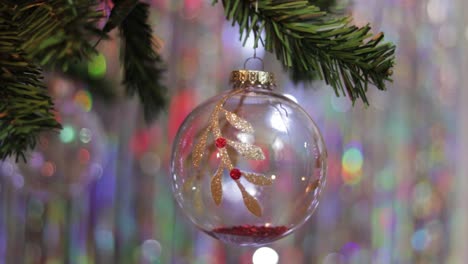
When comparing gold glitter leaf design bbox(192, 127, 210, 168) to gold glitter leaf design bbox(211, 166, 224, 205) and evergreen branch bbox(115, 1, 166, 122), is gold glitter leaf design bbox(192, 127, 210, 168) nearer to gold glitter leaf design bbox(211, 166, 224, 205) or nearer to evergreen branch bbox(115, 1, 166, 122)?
gold glitter leaf design bbox(211, 166, 224, 205)

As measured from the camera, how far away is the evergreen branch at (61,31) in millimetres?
277

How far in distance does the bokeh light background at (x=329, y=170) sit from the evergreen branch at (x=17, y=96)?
41.6 inches

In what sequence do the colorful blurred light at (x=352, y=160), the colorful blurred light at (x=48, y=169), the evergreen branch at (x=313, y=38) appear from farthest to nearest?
the colorful blurred light at (x=352, y=160) < the colorful blurred light at (x=48, y=169) < the evergreen branch at (x=313, y=38)

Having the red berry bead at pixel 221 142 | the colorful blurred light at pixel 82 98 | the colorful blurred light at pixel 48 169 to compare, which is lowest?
the colorful blurred light at pixel 48 169

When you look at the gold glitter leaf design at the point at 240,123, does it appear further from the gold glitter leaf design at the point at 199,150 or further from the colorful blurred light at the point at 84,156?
the colorful blurred light at the point at 84,156

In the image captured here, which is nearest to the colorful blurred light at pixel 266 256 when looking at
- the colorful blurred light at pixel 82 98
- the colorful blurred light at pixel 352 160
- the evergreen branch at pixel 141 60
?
the colorful blurred light at pixel 352 160

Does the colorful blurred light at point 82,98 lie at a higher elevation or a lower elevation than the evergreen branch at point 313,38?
lower

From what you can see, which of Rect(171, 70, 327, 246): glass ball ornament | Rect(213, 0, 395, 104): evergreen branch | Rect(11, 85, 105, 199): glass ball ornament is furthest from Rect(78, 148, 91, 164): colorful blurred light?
Rect(213, 0, 395, 104): evergreen branch

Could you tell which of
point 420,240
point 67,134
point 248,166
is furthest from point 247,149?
point 420,240

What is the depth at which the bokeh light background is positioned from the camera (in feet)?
4.74

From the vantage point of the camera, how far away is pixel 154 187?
1485 millimetres

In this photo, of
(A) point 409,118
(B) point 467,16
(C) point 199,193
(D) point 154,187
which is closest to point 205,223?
(C) point 199,193

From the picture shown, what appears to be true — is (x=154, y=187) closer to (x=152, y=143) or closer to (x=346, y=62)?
(x=152, y=143)

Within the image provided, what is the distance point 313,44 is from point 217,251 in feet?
3.79
